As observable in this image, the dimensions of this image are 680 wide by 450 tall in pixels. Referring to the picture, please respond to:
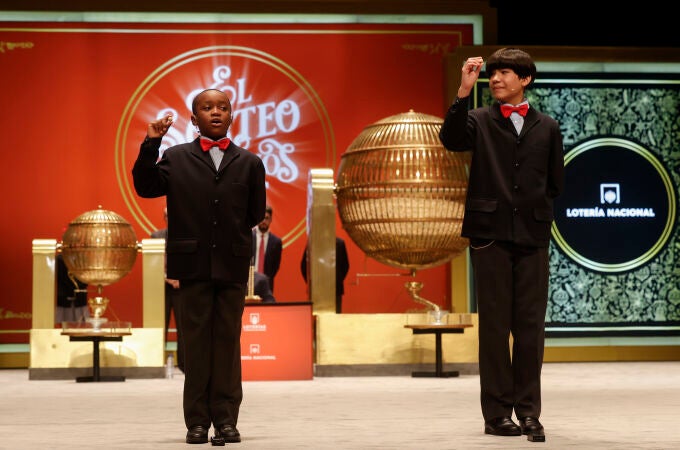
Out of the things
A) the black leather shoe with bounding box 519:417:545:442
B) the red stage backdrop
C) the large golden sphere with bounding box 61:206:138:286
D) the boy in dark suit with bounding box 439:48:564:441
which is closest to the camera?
the black leather shoe with bounding box 519:417:545:442

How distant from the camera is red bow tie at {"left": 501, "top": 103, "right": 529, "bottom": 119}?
4031mm

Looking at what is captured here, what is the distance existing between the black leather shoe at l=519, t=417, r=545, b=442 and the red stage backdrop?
6720mm

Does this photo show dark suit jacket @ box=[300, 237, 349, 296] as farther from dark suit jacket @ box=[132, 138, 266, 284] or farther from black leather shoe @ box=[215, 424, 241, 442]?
black leather shoe @ box=[215, 424, 241, 442]

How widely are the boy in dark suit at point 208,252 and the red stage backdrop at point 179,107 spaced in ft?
21.9

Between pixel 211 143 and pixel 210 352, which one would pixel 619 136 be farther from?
pixel 210 352

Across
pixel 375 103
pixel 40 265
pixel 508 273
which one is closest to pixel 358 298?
pixel 375 103

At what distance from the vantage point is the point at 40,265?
838 centimetres

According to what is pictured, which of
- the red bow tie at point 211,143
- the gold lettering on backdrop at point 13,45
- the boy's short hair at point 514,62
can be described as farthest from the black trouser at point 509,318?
the gold lettering on backdrop at point 13,45

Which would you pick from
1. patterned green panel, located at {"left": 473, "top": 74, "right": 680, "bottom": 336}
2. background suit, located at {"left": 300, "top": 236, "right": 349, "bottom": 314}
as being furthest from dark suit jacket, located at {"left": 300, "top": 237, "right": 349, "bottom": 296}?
patterned green panel, located at {"left": 473, "top": 74, "right": 680, "bottom": 336}

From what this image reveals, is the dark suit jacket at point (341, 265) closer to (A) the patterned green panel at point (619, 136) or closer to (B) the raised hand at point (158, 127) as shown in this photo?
(A) the patterned green panel at point (619, 136)

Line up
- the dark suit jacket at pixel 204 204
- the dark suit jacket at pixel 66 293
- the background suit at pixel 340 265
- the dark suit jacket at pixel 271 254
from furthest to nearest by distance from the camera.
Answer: the dark suit jacket at pixel 66 293 < the background suit at pixel 340 265 < the dark suit jacket at pixel 271 254 < the dark suit jacket at pixel 204 204

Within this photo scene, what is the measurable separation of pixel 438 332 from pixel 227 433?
3972 mm

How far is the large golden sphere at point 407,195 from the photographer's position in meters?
7.44

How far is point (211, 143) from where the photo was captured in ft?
12.9
